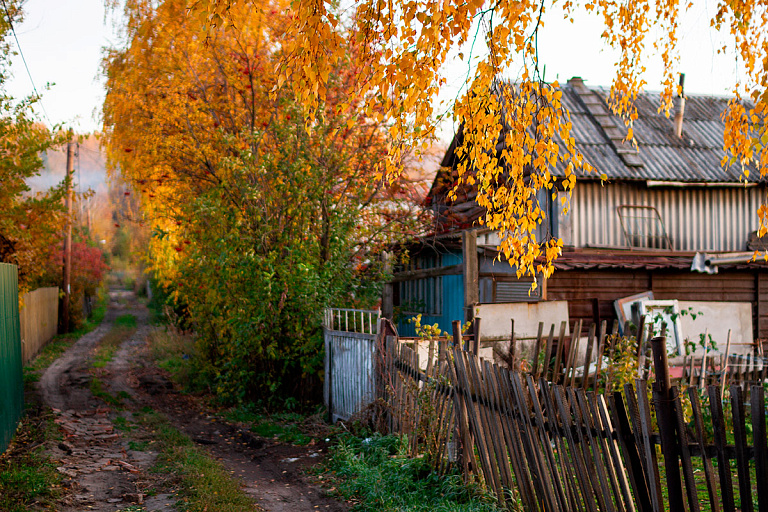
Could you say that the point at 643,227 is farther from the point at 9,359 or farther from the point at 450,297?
the point at 9,359

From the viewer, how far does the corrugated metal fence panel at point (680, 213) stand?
46.9ft

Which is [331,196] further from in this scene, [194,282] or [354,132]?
[194,282]

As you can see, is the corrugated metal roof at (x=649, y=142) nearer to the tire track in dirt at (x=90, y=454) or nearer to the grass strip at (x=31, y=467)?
the tire track in dirt at (x=90, y=454)

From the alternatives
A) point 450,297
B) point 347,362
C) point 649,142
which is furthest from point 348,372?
point 649,142

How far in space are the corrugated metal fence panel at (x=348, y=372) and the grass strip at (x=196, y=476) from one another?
7.11ft

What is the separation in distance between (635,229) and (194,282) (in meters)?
9.48

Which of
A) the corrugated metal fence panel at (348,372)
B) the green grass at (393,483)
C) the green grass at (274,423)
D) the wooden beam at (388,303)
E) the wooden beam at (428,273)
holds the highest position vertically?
the wooden beam at (428,273)

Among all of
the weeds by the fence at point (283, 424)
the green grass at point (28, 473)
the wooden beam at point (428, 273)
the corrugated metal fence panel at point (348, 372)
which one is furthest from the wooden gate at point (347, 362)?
the green grass at point (28, 473)

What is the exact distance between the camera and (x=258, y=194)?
35.3 ft

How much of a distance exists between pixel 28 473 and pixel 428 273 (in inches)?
364

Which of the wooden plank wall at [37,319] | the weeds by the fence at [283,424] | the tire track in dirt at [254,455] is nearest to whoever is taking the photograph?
the tire track in dirt at [254,455]

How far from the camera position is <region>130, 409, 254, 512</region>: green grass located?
20.6ft

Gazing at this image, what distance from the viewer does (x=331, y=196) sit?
38.1 ft

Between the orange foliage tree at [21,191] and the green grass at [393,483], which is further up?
the orange foliage tree at [21,191]
